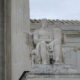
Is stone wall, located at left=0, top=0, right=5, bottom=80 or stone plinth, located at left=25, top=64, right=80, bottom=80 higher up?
stone wall, located at left=0, top=0, right=5, bottom=80

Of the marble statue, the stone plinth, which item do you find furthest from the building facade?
the stone plinth

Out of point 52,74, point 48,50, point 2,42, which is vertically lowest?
point 52,74

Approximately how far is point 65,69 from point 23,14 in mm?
3831

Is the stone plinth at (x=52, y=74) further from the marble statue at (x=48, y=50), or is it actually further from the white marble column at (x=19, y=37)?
the white marble column at (x=19, y=37)

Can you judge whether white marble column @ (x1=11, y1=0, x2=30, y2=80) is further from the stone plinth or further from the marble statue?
the stone plinth

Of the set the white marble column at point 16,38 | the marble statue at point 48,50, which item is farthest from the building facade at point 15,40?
the marble statue at point 48,50

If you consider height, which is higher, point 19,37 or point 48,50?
point 19,37

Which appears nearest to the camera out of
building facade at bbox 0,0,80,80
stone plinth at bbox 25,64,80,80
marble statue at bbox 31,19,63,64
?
stone plinth at bbox 25,64,80,80

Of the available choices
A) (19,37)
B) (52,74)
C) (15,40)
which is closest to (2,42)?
(15,40)

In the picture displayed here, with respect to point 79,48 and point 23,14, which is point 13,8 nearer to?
point 23,14

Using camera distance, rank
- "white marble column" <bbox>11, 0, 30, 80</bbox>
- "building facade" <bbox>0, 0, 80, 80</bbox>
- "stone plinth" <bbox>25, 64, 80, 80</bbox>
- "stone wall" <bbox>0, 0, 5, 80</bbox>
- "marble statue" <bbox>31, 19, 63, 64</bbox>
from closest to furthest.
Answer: "stone plinth" <bbox>25, 64, 80, 80</bbox> < "marble statue" <bbox>31, 19, 63, 64</bbox> < "building facade" <bbox>0, 0, 80, 80</bbox> < "white marble column" <bbox>11, 0, 30, 80</bbox> < "stone wall" <bbox>0, 0, 5, 80</bbox>

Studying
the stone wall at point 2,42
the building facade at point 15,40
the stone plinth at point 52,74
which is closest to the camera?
the stone plinth at point 52,74

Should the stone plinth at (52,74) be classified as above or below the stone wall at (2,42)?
below

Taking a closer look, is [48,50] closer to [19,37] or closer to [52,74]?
[52,74]
